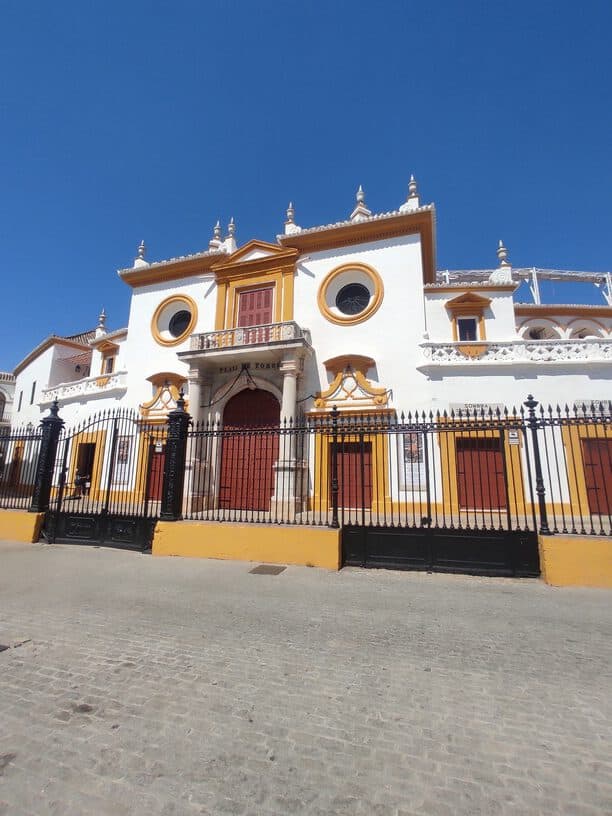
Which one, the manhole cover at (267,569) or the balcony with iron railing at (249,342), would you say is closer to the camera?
the manhole cover at (267,569)

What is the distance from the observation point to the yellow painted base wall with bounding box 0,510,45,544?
364 inches

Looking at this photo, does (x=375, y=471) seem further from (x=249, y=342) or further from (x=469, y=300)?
(x=469, y=300)

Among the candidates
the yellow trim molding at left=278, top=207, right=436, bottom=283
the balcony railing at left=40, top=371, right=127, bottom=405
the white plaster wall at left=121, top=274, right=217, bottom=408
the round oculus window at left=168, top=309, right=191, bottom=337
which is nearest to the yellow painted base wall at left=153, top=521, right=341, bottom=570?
the white plaster wall at left=121, top=274, right=217, bottom=408

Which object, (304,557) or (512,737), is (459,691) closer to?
(512,737)

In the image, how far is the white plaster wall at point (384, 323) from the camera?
13523mm

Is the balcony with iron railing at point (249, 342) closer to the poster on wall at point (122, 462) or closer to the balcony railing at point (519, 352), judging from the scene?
the poster on wall at point (122, 462)

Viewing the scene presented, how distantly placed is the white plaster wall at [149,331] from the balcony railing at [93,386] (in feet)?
2.00

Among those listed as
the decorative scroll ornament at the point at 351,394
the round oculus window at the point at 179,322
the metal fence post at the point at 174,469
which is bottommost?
the metal fence post at the point at 174,469

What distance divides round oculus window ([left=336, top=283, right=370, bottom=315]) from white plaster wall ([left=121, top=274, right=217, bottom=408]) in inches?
215

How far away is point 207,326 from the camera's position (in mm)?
16453

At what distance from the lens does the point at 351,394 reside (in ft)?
44.5

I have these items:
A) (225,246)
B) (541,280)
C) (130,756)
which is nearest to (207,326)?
(225,246)

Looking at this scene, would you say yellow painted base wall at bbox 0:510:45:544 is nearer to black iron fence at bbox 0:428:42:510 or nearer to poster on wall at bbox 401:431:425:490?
black iron fence at bbox 0:428:42:510

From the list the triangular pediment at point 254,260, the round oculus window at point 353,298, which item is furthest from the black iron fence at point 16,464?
the round oculus window at point 353,298
